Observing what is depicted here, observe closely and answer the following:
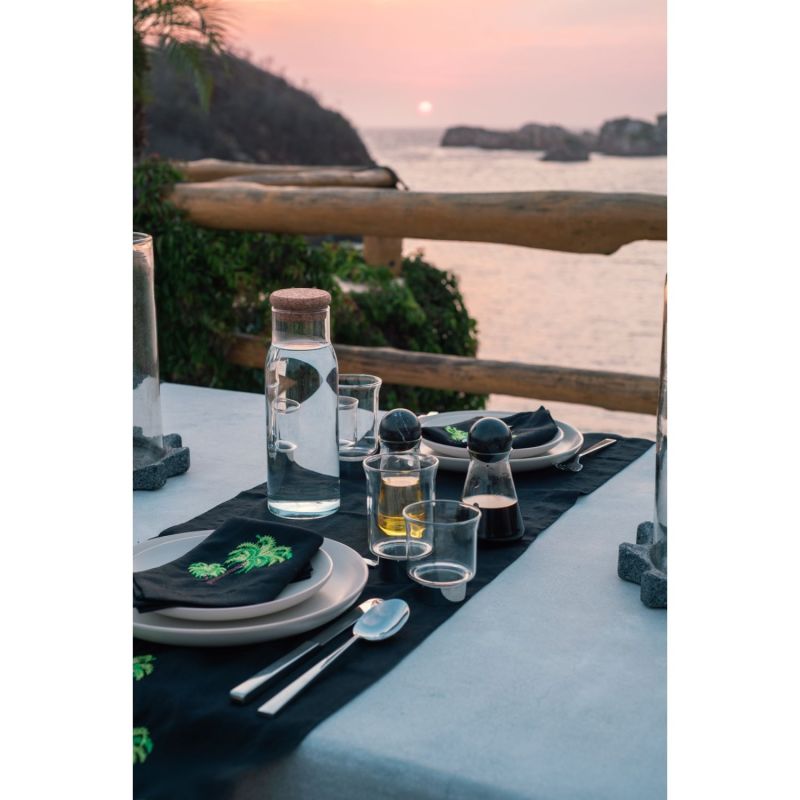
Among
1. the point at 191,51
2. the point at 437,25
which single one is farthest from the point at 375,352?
the point at 437,25

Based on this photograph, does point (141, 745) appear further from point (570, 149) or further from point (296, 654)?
point (570, 149)

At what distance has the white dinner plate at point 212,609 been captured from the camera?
3.12 feet

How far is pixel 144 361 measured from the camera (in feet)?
4.77

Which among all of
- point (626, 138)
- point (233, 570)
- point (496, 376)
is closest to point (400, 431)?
point (233, 570)

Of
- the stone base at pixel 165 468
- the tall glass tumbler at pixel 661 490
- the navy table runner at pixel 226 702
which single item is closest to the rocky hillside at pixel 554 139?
the stone base at pixel 165 468

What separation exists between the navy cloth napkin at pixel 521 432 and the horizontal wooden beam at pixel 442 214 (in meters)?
1.49

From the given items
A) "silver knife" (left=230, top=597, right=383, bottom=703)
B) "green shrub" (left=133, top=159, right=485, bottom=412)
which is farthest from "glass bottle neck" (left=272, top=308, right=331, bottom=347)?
"green shrub" (left=133, top=159, right=485, bottom=412)

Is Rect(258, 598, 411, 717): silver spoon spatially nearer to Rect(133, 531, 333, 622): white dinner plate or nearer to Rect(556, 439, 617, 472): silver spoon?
Rect(133, 531, 333, 622): white dinner plate

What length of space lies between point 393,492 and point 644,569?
0.99ft

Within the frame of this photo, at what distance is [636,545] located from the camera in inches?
44.4

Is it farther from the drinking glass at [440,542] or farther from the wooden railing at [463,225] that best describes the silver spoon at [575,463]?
the wooden railing at [463,225]

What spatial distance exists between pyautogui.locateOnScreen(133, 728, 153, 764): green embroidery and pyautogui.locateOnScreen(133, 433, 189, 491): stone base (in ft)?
1.97
